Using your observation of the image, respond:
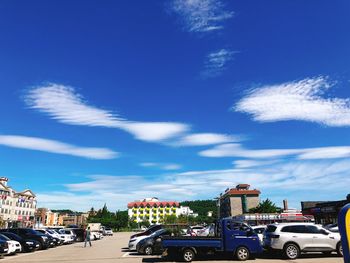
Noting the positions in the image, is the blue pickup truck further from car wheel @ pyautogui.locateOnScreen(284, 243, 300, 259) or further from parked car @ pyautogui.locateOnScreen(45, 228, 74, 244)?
parked car @ pyautogui.locateOnScreen(45, 228, 74, 244)

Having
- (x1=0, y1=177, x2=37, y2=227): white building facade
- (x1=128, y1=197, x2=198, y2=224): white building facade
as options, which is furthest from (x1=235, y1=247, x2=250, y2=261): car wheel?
(x1=128, y1=197, x2=198, y2=224): white building facade

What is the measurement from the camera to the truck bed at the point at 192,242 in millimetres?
16828

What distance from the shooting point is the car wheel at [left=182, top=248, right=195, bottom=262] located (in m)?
16.7

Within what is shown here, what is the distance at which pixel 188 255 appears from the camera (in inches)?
661

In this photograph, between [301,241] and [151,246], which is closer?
[301,241]

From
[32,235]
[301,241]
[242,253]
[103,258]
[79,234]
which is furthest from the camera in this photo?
[79,234]

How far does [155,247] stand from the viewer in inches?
820

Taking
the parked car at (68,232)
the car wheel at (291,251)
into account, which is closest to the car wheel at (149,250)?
the car wheel at (291,251)

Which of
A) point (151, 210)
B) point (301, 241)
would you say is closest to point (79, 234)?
point (301, 241)

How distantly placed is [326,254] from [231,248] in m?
5.84

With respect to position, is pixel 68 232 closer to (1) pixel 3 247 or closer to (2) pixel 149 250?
(1) pixel 3 247

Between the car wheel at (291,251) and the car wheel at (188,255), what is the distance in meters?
4.70

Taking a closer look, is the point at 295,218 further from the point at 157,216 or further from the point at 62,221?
the point at 62,221

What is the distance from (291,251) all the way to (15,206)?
9876 centimetres
